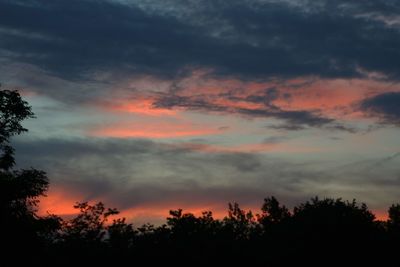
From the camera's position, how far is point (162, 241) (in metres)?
66.3

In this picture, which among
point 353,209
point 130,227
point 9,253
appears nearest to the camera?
point 9,253

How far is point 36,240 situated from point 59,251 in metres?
27.4

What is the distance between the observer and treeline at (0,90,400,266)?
44.7 m

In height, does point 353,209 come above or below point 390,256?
above

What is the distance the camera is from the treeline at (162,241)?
44.7 metres

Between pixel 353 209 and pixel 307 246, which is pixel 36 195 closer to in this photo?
pixel 307 246

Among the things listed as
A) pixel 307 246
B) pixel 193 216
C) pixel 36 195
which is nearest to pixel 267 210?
pixel 193 216

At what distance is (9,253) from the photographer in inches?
1727

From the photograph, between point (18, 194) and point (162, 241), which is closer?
point (18, 194)

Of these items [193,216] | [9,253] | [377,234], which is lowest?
[9,253]

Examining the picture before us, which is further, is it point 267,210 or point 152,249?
point 267,210

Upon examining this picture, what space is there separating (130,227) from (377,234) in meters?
43.3

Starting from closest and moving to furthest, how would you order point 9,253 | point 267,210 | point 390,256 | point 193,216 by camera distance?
point 9,253 → point 390,256 → point 193,216 → point 267,210

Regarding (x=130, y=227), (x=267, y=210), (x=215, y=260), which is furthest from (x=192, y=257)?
(x=267, y=210)
